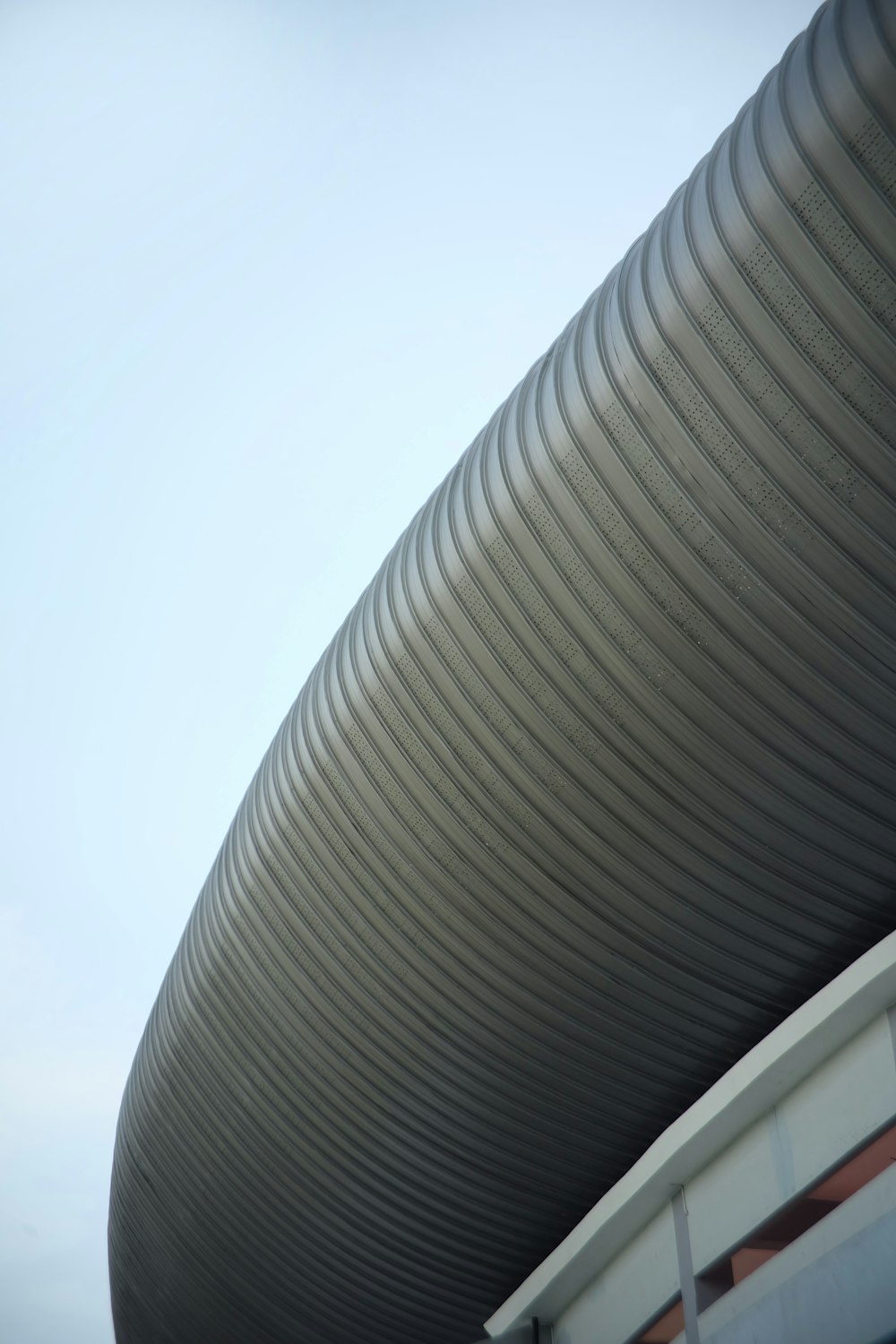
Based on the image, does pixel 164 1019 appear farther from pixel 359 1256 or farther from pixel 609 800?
pixel 609 800

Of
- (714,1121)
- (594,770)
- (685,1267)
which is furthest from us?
(685,1267)

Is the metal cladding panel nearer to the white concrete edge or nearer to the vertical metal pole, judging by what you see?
the white concrete edge

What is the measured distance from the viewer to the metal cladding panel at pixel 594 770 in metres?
6.15

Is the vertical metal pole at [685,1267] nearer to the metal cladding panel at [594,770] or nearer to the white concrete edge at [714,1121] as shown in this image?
the white concrete edge at [714,1121]

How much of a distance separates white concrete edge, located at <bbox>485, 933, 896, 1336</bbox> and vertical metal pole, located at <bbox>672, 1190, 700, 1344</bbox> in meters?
0.16

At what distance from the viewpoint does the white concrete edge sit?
24.9 ft

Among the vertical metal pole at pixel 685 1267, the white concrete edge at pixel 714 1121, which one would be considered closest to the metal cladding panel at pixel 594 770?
the white concrete edge at pixel 714 1121

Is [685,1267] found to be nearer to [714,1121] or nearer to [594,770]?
[714,1121]

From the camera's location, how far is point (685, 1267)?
8805 millimetres

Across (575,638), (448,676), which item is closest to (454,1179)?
(448,676)

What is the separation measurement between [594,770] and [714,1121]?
3112 mm

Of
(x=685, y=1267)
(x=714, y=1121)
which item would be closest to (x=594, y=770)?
(x=714, y=1121)

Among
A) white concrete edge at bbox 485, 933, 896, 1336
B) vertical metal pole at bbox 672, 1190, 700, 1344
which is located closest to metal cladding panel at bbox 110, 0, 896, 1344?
white concrete edge at bbox 485, 933, 896, 1336

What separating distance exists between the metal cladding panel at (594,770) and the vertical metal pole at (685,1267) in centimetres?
63
